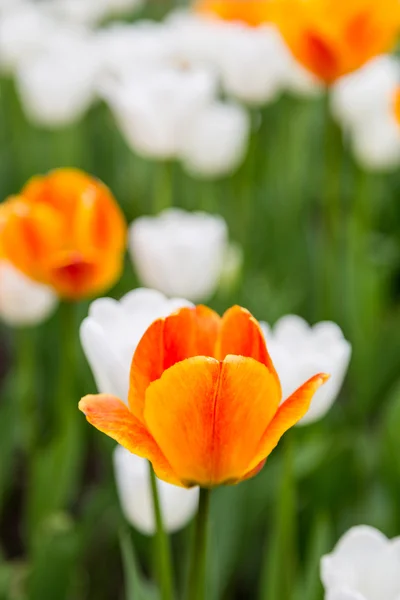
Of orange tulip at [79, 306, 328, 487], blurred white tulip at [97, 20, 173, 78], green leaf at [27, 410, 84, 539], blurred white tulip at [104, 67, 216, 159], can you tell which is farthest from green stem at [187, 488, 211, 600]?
blurred white tulip at [97, 20, 173, 78]

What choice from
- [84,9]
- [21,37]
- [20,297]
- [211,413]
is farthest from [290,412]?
[84,9]

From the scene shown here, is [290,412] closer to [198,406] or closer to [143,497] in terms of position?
[198,406]

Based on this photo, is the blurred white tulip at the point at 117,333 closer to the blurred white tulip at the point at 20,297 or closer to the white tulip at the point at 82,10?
the blurred white tulip at the point at 20,297

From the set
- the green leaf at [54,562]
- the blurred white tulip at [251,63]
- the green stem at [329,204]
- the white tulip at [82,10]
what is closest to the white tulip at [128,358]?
the green leaf at [54,562]

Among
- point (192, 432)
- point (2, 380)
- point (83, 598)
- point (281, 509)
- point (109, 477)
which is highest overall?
point (192, 432)

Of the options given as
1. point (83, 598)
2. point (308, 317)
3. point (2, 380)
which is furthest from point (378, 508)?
point (2, 380)

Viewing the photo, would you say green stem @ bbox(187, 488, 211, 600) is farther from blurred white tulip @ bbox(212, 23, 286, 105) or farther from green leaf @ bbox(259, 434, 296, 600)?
blurred white tulip @ bbox(212, 23, 286, 105)

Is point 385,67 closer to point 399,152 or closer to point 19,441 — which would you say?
point 399,152
